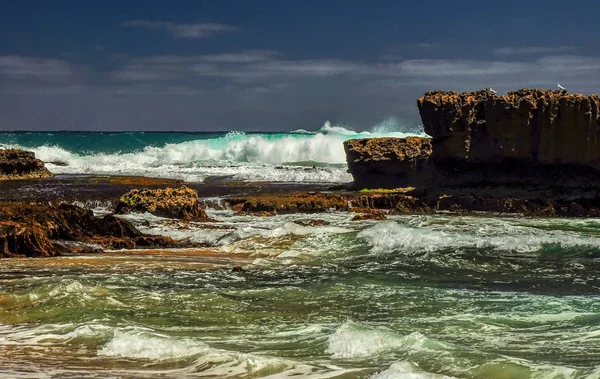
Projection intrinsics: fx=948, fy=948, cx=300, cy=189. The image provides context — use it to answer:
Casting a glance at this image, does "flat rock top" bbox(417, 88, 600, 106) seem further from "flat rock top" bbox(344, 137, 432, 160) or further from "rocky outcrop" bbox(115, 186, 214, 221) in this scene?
"rocky outcrop" bbox(115, 186, 214, 221)

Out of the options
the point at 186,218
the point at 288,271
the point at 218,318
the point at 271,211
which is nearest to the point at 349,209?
the point at 271,211

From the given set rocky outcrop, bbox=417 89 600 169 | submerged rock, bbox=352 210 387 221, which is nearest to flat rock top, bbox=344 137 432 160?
rocky outcrop, bbox=417 89 600 169

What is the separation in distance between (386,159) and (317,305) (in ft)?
60.4

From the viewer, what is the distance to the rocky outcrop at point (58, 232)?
1555 cm

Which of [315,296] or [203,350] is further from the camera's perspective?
[315,296]

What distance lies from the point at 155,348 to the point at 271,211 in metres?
15.0

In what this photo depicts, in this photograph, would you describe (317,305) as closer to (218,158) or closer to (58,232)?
(58,232)

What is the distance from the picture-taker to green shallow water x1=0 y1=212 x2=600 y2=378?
8109 mm

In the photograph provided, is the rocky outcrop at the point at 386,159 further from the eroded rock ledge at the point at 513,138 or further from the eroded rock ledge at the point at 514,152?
the eroded rock ledge at the point at 514,152

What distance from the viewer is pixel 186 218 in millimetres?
21547

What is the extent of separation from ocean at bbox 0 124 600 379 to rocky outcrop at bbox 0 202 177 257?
91cm

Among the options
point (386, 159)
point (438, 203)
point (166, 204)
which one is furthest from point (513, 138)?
point (166, 204)

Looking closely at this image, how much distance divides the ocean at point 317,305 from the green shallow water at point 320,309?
0.02 metres

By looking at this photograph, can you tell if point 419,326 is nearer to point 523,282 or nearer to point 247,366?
point 247,366
